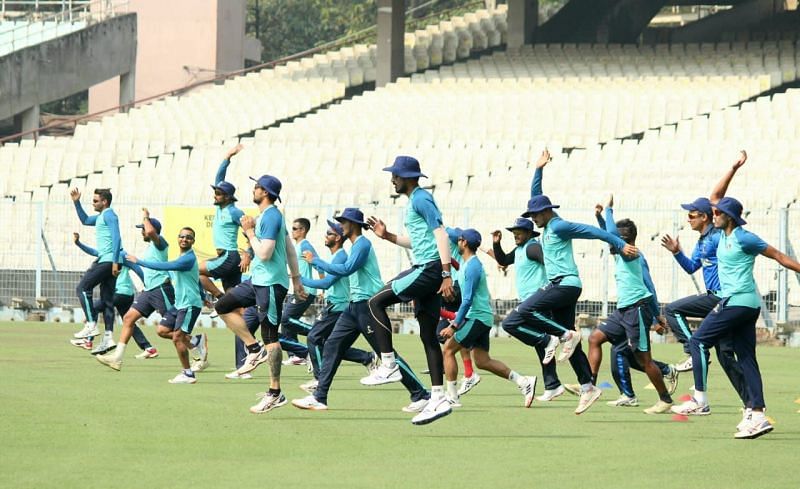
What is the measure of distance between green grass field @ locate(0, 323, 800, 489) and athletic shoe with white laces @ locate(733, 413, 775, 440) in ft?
0.35

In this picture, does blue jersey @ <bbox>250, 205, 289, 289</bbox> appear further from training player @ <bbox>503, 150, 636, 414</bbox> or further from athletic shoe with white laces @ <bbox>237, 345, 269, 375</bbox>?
athletic shoe with white laces @ <bbox>237, 345, 269, 375</bbox>

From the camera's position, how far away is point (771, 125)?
31078 millimetres

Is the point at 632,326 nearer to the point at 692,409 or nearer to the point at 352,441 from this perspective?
the point at 692,409

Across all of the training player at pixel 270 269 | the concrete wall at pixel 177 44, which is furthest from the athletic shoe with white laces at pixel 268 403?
the concrete wall at pixel 177 44

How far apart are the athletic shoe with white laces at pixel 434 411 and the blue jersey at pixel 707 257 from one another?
9.95ft

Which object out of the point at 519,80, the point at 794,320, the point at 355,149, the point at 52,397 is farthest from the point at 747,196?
the point at 52,397

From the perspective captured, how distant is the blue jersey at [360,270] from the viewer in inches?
527

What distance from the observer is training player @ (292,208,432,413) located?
41.5 ft

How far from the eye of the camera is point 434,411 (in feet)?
38.6

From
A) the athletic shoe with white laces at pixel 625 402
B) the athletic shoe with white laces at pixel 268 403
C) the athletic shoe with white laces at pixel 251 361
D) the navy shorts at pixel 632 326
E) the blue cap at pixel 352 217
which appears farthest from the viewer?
the athletic shoe with white laces at pixel 251 361

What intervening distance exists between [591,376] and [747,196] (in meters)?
14.8

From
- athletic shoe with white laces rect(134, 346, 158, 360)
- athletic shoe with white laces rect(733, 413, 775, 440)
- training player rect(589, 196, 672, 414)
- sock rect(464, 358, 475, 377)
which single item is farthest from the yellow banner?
athletic shoe with white laces rect(733, 413, 775, 440)

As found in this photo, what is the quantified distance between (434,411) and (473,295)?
2095mm

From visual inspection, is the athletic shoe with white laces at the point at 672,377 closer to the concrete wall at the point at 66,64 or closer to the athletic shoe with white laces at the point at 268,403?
the athletic shoe with white laces at the point at 268,403
